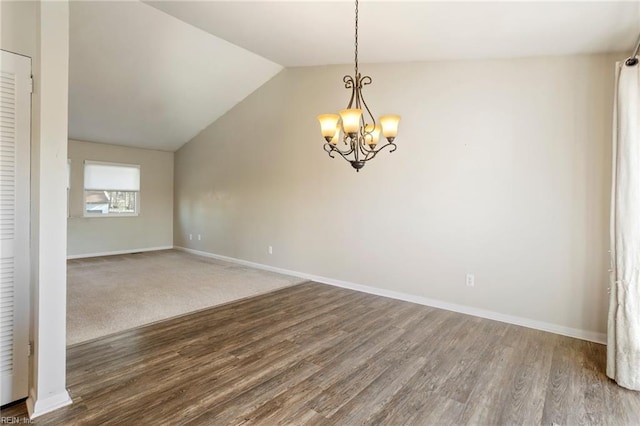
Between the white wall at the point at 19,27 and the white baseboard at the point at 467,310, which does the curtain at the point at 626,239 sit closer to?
the white baseboard at the point at 467,310

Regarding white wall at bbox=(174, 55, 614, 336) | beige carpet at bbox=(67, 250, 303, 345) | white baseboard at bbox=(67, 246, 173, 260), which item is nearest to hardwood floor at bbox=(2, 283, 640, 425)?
beige carpet at bbox=(67, 250, 303, 345)

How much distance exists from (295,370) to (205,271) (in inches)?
150

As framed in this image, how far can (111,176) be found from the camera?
7.40 m

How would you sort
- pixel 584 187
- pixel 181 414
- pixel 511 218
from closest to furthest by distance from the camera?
pixel 181 414
pixel 584 187
pixel 511 218

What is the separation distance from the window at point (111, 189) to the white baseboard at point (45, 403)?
6184 mm

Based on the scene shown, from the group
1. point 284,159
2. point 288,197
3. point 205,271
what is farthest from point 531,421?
point 205,271

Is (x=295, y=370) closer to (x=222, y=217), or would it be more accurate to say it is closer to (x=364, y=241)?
(x=364, y=241)

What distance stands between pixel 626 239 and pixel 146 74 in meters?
6.12

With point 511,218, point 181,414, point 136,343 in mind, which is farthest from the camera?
point 511,218

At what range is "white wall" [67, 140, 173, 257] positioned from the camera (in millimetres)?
6887

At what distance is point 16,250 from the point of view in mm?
1989

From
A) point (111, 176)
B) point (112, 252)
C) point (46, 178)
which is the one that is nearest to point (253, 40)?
point (46, 178)

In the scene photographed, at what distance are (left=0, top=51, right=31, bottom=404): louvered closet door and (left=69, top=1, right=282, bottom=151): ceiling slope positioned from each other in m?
2.23

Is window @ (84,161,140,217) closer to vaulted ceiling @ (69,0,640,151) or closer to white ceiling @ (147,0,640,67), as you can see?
vaulted ceiling @ (69,0,640,151)
